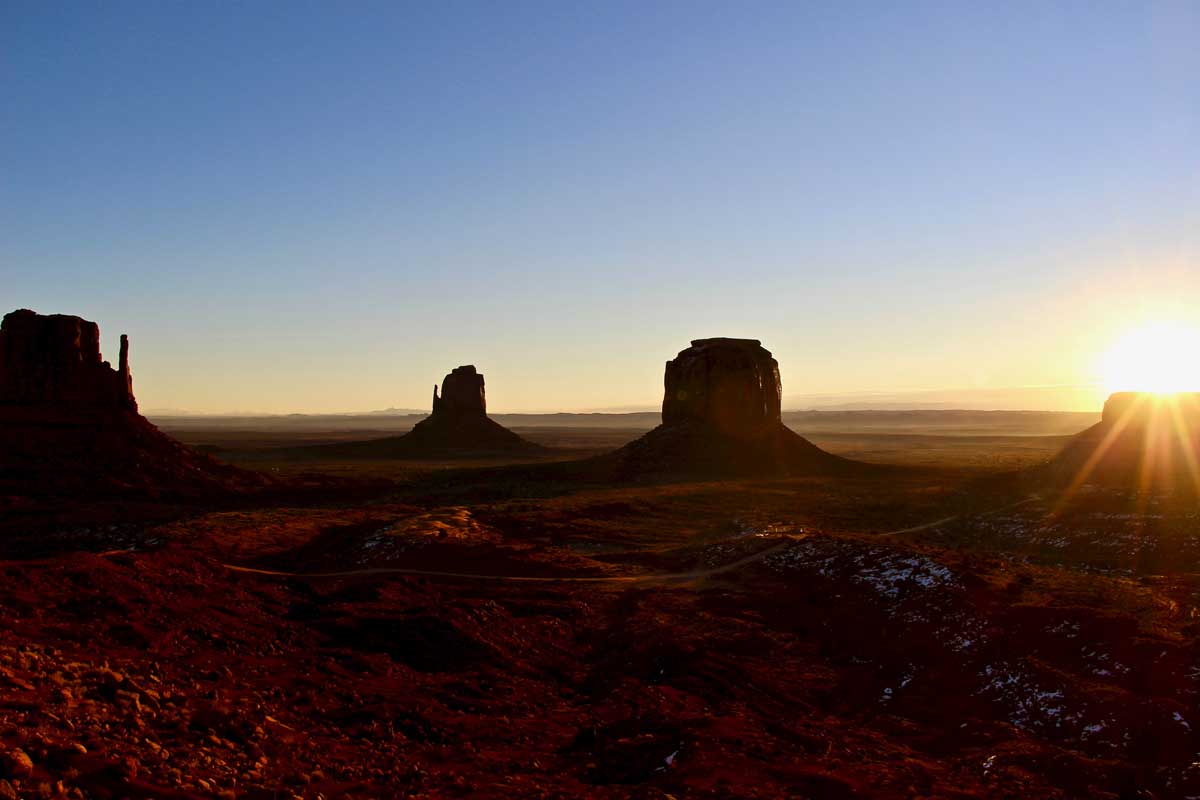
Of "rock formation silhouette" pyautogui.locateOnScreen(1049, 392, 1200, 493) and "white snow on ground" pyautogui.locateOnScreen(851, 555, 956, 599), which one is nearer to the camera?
"white snow on ground" pyautogui.locateOnScreen(851, 555, 956, 599)

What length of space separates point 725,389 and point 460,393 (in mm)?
60315

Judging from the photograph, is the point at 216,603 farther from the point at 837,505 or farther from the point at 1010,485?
the point at 1010,485

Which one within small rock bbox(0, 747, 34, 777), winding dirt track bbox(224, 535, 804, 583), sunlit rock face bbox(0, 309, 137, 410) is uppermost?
sunlit rock face bbox(0, 309, 137, 410)

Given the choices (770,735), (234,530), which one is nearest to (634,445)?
(234,530)

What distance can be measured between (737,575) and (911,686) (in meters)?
12.3

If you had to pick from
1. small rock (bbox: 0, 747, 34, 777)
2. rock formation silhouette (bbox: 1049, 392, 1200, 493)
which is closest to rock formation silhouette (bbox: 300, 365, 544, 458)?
rock formation silhouette (bbox: 1049, 392, 1200, 493)

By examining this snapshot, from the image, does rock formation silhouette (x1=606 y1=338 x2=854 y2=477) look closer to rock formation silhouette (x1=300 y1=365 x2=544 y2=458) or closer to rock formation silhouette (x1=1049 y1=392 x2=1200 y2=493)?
rock formation silhouette (x1=1049 y1=392 x2=1200 y2=493)

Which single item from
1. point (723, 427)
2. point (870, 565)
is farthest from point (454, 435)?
point (870, 565)

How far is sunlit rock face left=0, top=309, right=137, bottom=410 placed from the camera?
54.5m

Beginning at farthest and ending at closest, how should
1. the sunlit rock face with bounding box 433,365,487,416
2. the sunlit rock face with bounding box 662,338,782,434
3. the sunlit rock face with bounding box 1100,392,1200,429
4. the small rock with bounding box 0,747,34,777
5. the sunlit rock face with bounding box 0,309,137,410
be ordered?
1. the sunlit rock face with bounding box 433,365,487,416
2. the sunlit rock face with bounding box 662,338,782,434
3. the sunlit rock face with bounding box 1100,392,1200,429
4. the sunlit rock face with bounding box 0,309,137,410
5. the small rock with bounding box 0,747,34,777

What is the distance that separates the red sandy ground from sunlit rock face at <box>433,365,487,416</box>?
92.8 metres

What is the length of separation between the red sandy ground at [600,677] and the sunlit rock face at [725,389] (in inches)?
1749

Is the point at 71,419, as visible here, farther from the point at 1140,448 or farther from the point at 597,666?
the point at 1140,448

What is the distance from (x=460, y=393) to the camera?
129 metres
